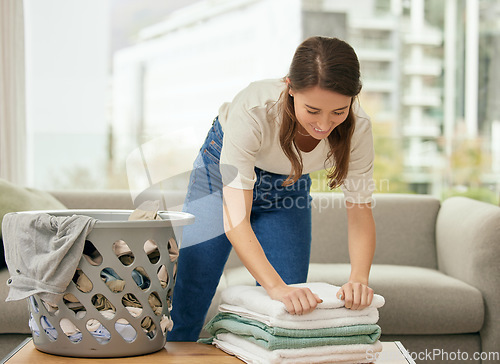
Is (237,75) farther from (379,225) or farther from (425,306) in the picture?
(425,306)

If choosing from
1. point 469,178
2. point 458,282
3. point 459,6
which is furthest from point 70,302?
point 459,6

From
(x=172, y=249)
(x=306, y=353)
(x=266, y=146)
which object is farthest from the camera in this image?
(x=266, y=146)

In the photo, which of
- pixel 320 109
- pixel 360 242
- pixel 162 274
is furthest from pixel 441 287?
pixel 162 274

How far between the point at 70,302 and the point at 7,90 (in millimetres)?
2139

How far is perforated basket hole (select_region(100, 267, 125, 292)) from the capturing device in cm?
104

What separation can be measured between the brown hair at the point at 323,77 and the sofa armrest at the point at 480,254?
39.5 inches

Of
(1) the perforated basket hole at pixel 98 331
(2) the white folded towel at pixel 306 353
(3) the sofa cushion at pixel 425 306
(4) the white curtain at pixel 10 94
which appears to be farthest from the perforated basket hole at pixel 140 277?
(4) the white curtain at pixel 10 94

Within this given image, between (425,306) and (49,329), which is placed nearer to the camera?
(49,329)

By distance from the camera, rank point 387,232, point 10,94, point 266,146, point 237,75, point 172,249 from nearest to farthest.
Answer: point 172,249 < point 266,146 < point 387,232 < point 10,94 < point 237,75

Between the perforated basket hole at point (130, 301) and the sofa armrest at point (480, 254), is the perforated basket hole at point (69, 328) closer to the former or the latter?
the perforated basket hole at point (130, 301)

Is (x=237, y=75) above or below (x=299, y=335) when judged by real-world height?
above

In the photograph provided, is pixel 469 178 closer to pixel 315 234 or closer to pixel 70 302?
pixel 315 234

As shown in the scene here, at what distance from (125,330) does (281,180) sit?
1.77 feet

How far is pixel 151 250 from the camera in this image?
107 cm
